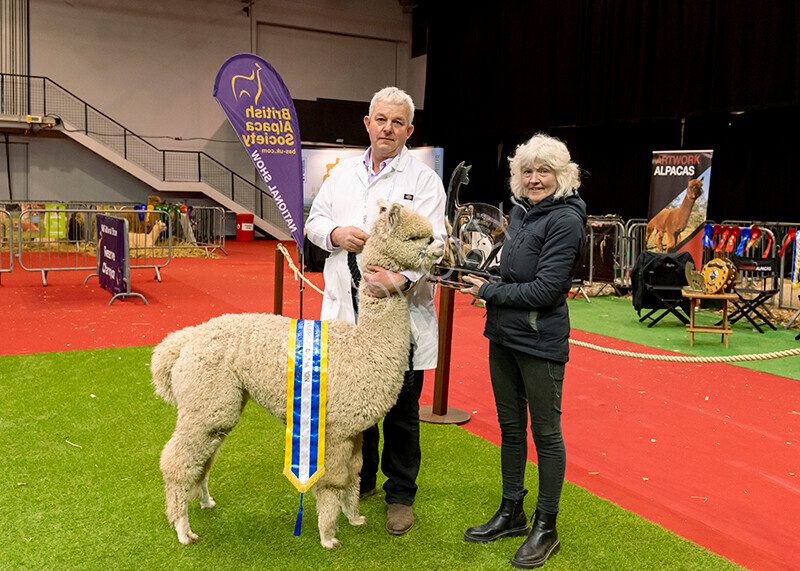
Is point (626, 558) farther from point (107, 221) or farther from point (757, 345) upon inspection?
point (107, 221)

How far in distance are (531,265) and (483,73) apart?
1625 cm

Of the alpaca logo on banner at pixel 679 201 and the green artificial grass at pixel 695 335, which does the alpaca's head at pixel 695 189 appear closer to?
the alpaca logo on banner at pixel 679 201

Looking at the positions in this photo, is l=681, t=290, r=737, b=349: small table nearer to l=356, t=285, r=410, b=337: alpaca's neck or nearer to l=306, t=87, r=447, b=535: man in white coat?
l=306, t=87, r=447, b=535: man in white coat

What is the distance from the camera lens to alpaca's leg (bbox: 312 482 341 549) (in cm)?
271

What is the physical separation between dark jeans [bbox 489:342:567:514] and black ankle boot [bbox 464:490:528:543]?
0.05 metres

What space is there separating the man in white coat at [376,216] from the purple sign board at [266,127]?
5.80ft

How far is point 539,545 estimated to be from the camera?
2.68m

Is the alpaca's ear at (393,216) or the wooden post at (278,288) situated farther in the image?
the wooden post at (278,288)

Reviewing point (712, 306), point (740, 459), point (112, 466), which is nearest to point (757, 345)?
point (712, 306)

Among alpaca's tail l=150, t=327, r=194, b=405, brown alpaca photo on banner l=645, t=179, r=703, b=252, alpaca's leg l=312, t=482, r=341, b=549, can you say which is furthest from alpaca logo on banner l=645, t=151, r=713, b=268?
alpaca's tail l=150, t=327, r=194, b=405

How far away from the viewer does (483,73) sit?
1775 cm

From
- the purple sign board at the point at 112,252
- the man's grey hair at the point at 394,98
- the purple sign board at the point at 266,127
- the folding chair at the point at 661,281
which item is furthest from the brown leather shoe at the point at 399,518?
the purple sign board at the point at 112,252

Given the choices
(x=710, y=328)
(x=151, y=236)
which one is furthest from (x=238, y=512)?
(x=151, y=236)

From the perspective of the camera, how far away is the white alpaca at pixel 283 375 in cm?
266
